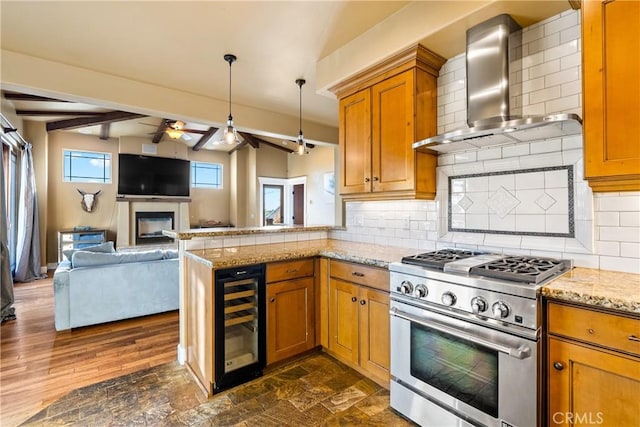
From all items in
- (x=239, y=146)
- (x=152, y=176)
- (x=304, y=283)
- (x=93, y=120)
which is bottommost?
(x=304, y=283)

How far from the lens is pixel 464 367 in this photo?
1542 millimetres

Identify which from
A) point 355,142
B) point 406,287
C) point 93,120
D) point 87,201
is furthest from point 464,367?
point 87,201

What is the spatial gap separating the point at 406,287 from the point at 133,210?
7.42 meters

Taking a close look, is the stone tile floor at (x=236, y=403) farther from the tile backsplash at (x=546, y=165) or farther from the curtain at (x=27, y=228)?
the curtain at (x=27, y=228)

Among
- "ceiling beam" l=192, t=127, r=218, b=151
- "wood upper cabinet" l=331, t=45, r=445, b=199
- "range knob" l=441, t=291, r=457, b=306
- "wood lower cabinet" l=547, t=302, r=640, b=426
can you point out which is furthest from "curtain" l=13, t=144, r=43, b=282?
"wood lower cabinet" l=547, t=302, r=640, b=426

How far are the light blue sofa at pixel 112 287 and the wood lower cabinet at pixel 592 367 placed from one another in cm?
370

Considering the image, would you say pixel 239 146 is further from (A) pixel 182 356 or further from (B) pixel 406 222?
(B) pixel 406 222

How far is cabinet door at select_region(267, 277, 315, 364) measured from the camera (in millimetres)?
2258

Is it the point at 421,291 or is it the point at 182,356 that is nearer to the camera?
the point at 421,291

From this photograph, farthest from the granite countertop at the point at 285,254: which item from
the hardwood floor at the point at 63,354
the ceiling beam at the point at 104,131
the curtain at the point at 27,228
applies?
the ceiling beam at the point at 104,131

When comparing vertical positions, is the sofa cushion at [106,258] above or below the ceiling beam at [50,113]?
below

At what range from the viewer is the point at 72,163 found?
690 centimetres

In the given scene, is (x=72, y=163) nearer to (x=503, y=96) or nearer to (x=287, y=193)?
(x=287, y=193)

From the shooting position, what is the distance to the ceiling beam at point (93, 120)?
5.45 metres
